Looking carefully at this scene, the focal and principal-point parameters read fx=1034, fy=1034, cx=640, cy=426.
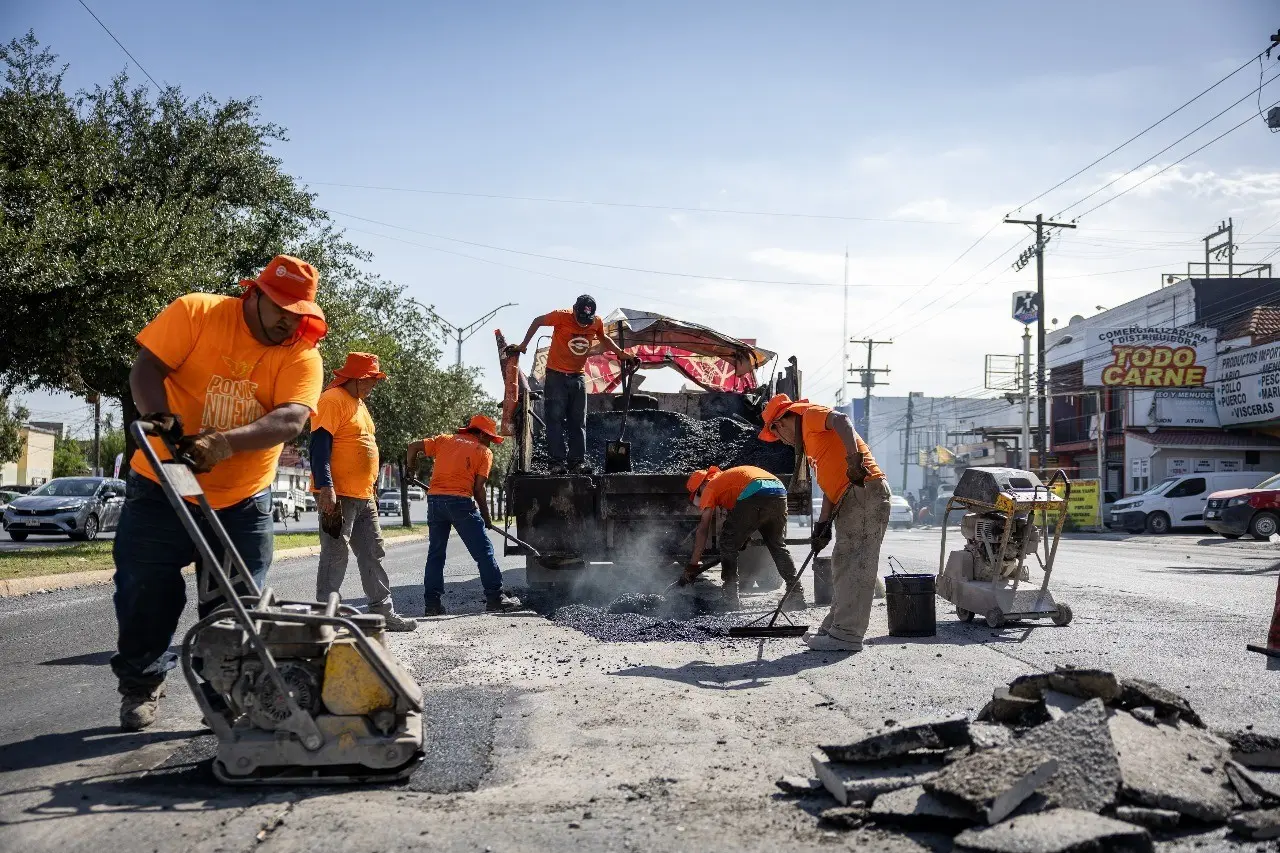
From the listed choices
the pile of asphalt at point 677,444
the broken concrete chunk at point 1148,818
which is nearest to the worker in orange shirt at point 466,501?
the pile of asphalt at point 677,444

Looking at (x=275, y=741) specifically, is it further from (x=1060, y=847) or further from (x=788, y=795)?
(x=1060, y=847)

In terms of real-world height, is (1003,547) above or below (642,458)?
below

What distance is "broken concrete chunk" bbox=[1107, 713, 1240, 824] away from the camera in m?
3.07

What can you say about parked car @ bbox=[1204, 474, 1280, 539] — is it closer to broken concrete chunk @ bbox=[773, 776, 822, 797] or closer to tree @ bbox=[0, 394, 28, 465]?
broken concrete chunk @ bbox=[773, 776, 822, 797]

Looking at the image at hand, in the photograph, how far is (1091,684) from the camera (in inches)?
150

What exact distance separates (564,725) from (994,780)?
190 centimetres

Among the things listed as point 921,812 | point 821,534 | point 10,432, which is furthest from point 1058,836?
point 10,432

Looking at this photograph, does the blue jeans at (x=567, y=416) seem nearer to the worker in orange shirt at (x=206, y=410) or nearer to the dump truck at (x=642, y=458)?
the dump truck at (x=642, y=458)

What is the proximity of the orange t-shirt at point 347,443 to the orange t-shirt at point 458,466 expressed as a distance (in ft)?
5.75

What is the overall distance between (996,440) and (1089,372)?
39.8 feet

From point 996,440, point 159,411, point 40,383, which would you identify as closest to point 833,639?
point 159,411

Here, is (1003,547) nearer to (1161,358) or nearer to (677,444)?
(677,444)

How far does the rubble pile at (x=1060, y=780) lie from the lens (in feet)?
9.39

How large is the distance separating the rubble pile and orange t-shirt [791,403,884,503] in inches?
119
